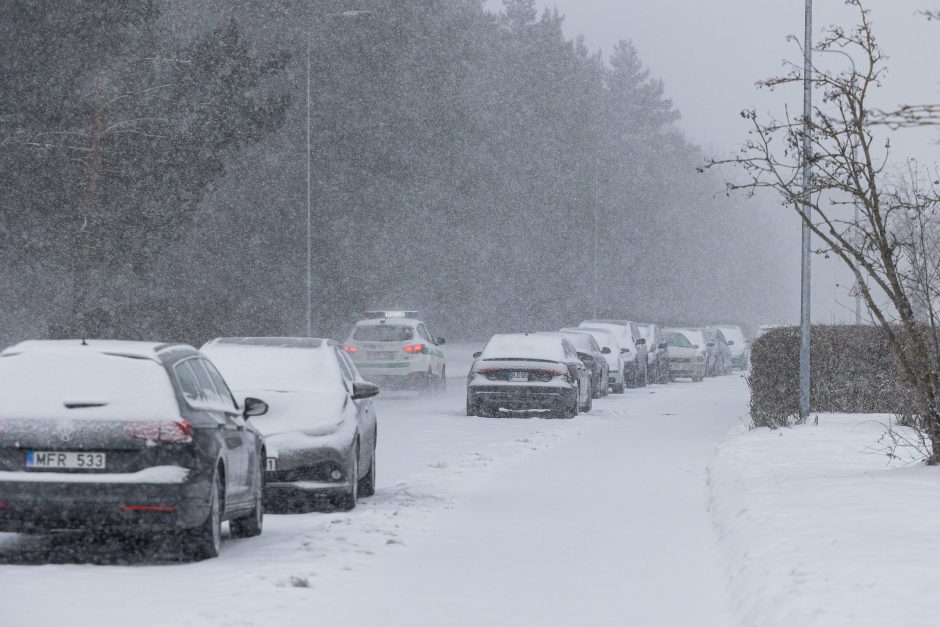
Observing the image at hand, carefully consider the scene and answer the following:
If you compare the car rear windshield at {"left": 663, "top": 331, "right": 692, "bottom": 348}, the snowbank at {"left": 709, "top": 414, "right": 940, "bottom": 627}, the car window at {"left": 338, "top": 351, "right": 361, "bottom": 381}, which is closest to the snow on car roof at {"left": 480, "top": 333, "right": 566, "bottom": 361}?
the snowbank at {"left": 709, "top": 414, "right": 940, "bottom": 627}

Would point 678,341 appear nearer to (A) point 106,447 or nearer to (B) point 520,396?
(B) point 520,396

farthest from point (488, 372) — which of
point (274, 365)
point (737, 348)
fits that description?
point (737, 348)

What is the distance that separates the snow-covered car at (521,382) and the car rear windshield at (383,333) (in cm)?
591

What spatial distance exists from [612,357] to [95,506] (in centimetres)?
2930

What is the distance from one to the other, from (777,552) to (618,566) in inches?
45.7

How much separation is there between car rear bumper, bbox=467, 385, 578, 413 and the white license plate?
17.2 metres

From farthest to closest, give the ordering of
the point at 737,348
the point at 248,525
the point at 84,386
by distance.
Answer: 1. the point at 737,348
2. the point at 248,525
3. the point at 84,386

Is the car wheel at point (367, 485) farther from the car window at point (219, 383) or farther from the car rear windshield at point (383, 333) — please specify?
the car rear windshield at point (383, 333)

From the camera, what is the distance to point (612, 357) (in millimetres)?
38188

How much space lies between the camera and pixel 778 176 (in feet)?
46.5

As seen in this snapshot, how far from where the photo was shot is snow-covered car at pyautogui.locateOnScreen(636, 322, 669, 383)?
45.0 metres

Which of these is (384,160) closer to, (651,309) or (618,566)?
(618,566)

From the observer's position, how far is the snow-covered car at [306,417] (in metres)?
12.8

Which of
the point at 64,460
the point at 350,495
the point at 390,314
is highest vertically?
the point at 390,314
